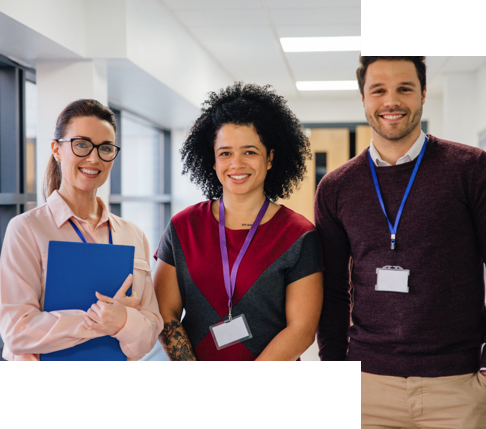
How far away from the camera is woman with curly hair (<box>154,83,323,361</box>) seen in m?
1.36

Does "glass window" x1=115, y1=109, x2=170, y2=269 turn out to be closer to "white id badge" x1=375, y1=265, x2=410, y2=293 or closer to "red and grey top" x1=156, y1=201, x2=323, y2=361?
"red and grey top" x1=156, y1=201, x2=323, y2=361

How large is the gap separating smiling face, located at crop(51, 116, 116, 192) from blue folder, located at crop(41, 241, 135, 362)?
205 millimetres

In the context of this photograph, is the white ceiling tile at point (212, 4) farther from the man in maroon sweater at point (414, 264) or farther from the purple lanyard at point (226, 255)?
the purple lanyard at point (226, 255)

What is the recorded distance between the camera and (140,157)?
5.23m

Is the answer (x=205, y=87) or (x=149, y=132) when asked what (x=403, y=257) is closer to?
(x=205, y=87)

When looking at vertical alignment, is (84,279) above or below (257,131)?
below

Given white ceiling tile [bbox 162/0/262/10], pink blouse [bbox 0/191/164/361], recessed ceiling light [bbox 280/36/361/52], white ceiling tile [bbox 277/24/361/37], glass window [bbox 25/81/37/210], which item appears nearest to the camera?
pink blouse [bbox 0/191/164/361]

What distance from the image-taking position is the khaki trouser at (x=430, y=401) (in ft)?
4.30

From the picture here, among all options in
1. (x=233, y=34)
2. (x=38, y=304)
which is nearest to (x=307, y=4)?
(x=233, y=34)

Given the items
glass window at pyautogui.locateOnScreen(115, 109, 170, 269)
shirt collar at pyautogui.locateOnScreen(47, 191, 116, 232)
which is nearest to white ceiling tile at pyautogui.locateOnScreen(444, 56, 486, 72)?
glass window at pyautogui.locateOnScreen(115, 109, 170, 269)

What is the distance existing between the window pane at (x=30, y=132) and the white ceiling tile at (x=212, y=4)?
1.15 metres

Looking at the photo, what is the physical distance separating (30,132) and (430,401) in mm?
2664

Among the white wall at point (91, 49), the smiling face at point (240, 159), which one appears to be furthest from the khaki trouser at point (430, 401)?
the white wall at point (91, 49)

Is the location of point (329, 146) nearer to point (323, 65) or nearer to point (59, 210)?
point (323, 65)
